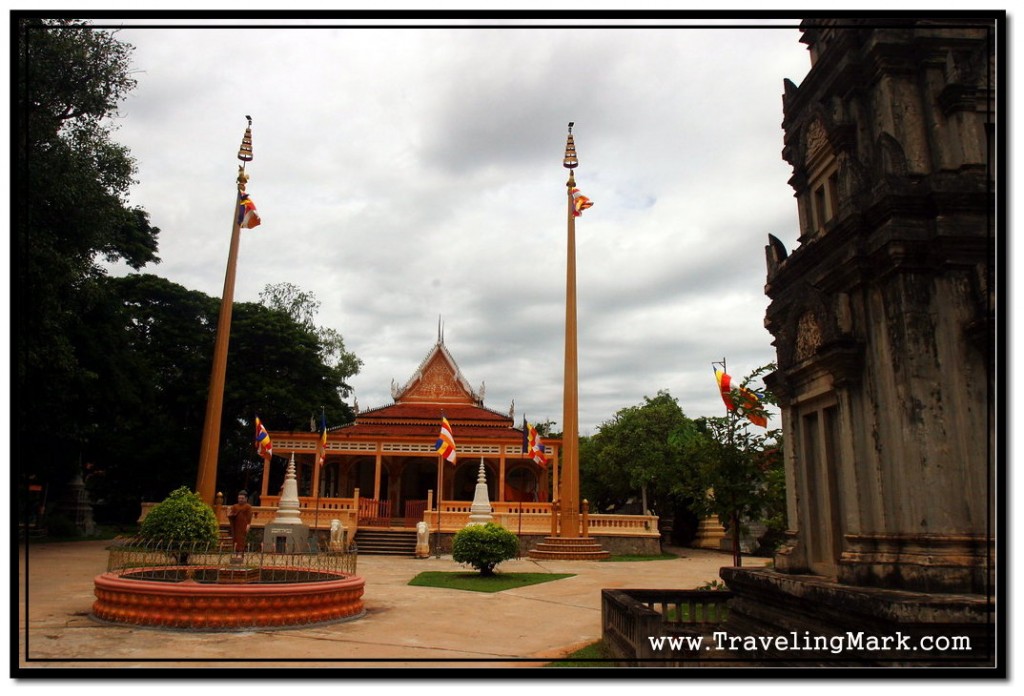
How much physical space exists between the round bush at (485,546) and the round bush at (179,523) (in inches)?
238

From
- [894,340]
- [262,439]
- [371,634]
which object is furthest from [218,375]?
[894,340]

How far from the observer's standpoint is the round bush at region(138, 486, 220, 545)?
37.1 feet

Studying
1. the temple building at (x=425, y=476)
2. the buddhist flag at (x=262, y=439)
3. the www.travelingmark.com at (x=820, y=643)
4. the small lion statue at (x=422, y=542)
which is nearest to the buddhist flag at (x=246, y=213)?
the buddhist flag at (x=262, y=439)

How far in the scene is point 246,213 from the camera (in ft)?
67.0

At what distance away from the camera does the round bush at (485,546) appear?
1619cm

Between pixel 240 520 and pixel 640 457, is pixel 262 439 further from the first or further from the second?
pixel 640 457

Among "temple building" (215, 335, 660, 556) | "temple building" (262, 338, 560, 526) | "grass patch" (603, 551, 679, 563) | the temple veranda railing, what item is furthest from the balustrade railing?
"temple building" (262, 338, 560, 526)

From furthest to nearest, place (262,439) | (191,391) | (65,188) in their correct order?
1. (191,391)
2. (262,439)
3. (65,188)

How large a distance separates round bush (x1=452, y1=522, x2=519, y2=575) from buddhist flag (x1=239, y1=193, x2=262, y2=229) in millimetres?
10863

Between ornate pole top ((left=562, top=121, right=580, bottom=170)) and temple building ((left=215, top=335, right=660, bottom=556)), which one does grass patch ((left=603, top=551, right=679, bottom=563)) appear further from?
ornate pole top ((left=562, top=121, right=580, bottom=170))

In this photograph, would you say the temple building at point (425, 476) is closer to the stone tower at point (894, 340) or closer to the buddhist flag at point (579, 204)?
the buddhist flag at point (579, 204)

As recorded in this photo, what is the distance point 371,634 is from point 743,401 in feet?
31.7

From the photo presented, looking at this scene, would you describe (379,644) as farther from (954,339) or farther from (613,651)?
(954,339)

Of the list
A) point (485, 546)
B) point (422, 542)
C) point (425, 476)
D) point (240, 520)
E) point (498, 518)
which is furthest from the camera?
point (425, 476)
